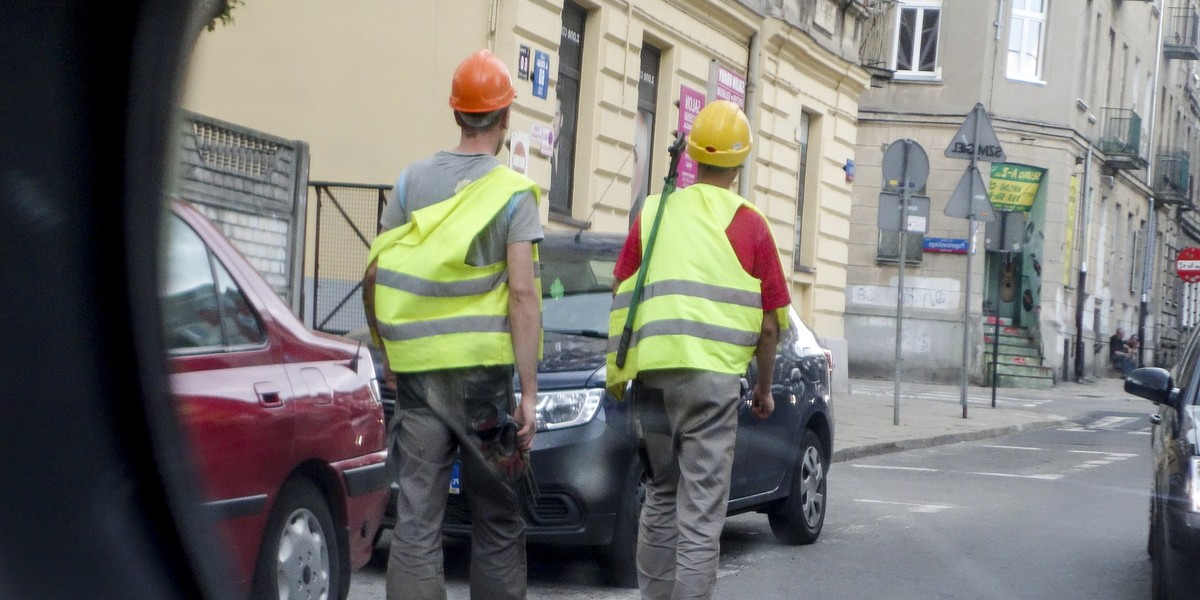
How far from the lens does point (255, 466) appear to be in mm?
→ 4246

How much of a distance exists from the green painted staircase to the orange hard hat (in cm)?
3080

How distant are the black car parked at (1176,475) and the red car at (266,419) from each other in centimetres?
317

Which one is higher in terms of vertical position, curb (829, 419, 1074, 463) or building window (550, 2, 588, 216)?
building window (550, 2, 588, 216)

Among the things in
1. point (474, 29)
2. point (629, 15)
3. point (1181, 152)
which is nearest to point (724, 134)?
point (474, 29)

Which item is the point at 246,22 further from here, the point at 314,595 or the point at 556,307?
the point at 314,595

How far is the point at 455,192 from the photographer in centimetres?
486

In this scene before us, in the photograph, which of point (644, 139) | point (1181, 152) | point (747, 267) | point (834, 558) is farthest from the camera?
point (1181, 152)

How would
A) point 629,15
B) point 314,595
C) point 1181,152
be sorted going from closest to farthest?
point 314,595, point 629,15, point 1181,152

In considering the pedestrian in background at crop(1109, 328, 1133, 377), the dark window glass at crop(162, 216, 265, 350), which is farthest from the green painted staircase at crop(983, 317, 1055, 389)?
the dark window glass at crop(162, 216, 265, 350)

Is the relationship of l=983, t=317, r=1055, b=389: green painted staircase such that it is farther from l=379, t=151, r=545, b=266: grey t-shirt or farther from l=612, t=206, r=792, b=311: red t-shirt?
l=379, t=151, r=545, b=266: grey t-shirt

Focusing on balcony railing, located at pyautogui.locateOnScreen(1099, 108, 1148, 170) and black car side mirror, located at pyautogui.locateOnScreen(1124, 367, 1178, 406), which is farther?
→ balcony railing, located at pyautogui.locateOnScreen(1099, 108, 1148, 170)

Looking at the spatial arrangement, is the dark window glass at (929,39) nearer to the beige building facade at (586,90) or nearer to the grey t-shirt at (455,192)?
the beige building facade at (586,90)

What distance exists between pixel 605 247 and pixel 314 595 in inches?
139

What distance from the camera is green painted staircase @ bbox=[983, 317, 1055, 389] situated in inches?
1395
